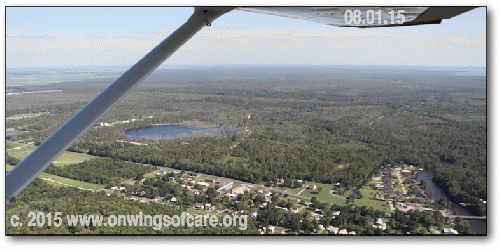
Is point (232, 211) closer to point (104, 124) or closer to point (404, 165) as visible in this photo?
point (404, 165)

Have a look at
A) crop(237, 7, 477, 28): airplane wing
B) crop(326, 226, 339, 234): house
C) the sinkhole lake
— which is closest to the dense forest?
the sinkhole lake

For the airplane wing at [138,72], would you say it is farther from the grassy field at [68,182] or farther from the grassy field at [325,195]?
the grassy field at [68,182]

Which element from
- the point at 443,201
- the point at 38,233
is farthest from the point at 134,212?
the point at 443,201

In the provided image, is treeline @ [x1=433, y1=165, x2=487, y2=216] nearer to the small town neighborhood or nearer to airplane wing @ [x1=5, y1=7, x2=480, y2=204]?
the small town neighborhood

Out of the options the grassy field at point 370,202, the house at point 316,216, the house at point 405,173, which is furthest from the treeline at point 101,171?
the house at point 405,173

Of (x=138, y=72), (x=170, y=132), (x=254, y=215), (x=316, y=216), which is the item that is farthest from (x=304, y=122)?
(x=138, y=72)

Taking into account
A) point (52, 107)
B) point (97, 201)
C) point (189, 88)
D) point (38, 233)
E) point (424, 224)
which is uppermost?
point (189, 88)

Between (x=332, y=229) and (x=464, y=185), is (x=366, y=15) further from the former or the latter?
(x=464, y=185)
